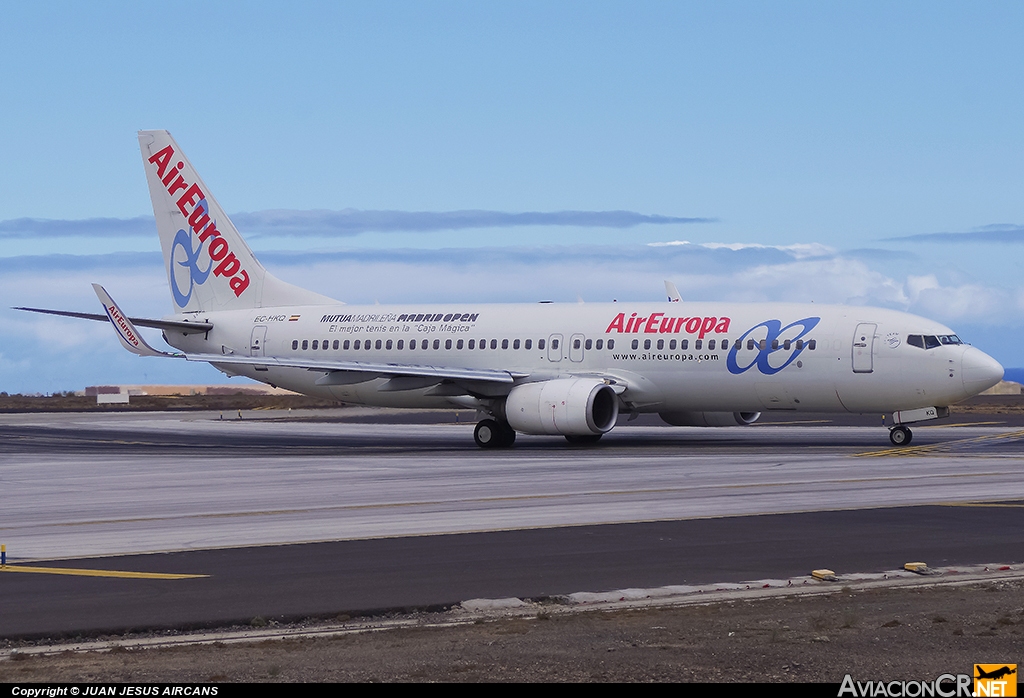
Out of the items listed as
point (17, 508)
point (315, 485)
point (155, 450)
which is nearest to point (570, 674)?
point (17, 508)

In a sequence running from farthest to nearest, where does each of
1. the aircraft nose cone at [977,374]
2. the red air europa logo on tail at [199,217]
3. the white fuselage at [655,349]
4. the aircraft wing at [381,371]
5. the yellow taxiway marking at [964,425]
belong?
the yellow taxiway marking at [964,425] < the red air europa logo on tail at [199,217] < the aircraft wing at [381,371] < the white fuselage at [655,349] < the aircraft nose cone at [977,374]

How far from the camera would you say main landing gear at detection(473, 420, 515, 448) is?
3819 cm

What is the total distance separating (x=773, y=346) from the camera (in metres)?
34.9

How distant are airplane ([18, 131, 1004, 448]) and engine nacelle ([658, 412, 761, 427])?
6 centimetres

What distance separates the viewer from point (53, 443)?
42.8 metres

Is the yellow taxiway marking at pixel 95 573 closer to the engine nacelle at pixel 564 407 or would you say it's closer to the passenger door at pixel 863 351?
the engine nacelle at pixel 564 407

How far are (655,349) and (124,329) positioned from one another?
1543 centimetres

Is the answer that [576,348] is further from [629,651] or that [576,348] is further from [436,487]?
[629,651]

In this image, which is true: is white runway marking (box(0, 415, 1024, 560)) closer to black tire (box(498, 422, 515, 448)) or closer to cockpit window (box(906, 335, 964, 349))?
black tire (box(498, 422, 515, 448))

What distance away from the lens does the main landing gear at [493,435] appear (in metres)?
38.2

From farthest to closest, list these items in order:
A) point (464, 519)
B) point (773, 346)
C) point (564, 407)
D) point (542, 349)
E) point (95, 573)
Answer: point (542, 349) → point (564, 407) → point (773, 346) → point (464, 519) → point (95, 573)

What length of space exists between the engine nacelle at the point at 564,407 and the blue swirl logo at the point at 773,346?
11.8 feet

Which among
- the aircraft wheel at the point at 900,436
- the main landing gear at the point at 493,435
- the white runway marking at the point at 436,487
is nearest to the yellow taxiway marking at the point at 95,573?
the white runway marking at the point at 436,487

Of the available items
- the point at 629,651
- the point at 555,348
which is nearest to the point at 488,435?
the point at 555,348
